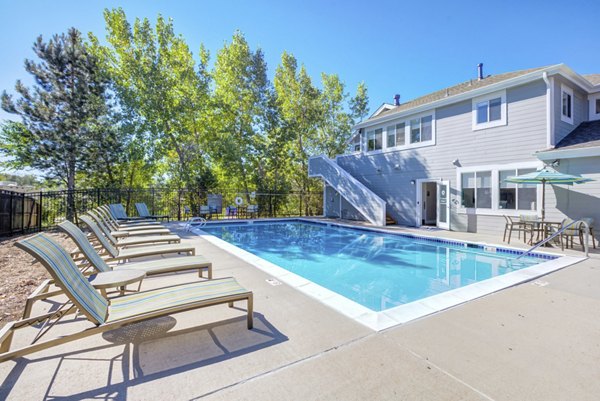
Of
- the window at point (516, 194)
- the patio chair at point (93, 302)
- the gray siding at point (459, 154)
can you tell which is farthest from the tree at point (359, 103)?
the patio chair at point (93, 302)

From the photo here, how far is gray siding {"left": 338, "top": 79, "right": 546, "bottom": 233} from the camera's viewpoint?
9203 mm

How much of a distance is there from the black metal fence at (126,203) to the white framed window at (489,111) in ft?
37.1

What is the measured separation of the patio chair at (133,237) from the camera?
5.52 meters

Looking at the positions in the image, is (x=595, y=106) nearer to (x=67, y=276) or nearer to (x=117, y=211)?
(x=67, y=276)

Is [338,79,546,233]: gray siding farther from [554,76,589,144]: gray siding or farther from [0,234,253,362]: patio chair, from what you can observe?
[0,234,253,362]: patio chair

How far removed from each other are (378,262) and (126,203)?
1574 cm

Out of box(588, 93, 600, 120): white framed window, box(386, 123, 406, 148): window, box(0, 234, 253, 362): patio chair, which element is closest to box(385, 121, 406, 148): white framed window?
box(386, 123, 406, 148): window

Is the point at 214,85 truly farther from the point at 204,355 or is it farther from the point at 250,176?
the point at 204,355

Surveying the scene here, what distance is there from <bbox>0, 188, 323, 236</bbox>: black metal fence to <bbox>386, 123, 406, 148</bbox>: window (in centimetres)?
734

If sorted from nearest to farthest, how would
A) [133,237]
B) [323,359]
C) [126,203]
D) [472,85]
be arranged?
[323,359]
[133,237]
[472,85]
[126,203]

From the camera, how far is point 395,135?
13.8m

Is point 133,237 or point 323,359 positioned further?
point 133,237

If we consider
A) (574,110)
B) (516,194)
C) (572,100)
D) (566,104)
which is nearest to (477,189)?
(516,194)

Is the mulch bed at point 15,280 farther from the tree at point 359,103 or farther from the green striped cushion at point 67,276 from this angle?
the tree at point 359,103
